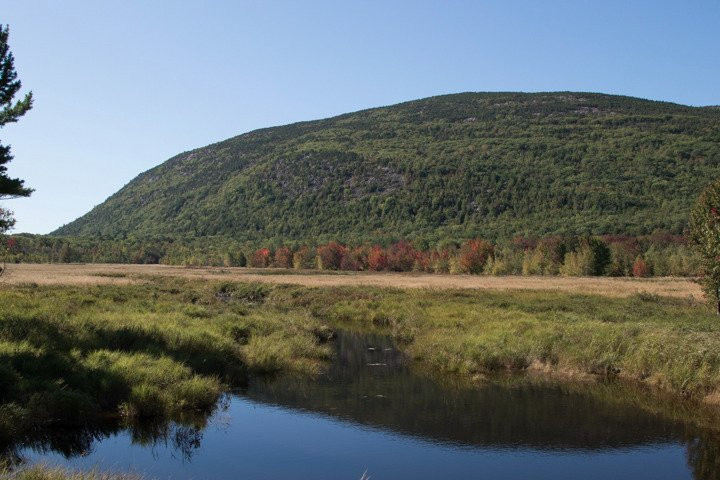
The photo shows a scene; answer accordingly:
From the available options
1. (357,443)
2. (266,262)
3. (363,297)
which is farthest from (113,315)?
(266,262)

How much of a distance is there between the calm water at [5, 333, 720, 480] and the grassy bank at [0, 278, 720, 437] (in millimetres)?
1066

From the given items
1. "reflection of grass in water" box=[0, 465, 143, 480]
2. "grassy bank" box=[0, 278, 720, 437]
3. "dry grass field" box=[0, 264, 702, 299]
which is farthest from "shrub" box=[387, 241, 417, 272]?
"reflection of grass in water" box=[0, 465, 143, 480]

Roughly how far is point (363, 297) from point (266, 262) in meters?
103

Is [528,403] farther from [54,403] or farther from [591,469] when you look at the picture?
[54,403]

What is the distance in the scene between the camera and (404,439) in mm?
16750

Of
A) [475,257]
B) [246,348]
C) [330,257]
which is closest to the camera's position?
[246,348]

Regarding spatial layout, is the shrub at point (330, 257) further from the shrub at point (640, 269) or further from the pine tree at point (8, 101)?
the pine tree at point (8, 101)

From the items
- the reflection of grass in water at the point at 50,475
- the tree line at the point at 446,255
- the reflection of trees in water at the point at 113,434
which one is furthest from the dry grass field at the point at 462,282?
the reflection of grass in water at the point at 50,475

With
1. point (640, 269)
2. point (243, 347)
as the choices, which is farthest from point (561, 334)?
point (640, 269)

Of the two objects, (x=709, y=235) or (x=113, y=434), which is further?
(x=709, y=235)

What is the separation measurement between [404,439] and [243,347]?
1065 centimetres

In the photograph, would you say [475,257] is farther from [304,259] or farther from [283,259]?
[283,259]

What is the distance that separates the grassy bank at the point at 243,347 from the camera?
1675cm

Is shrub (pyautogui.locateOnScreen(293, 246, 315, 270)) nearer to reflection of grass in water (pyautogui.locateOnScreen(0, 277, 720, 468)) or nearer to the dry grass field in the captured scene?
the dry grass field
